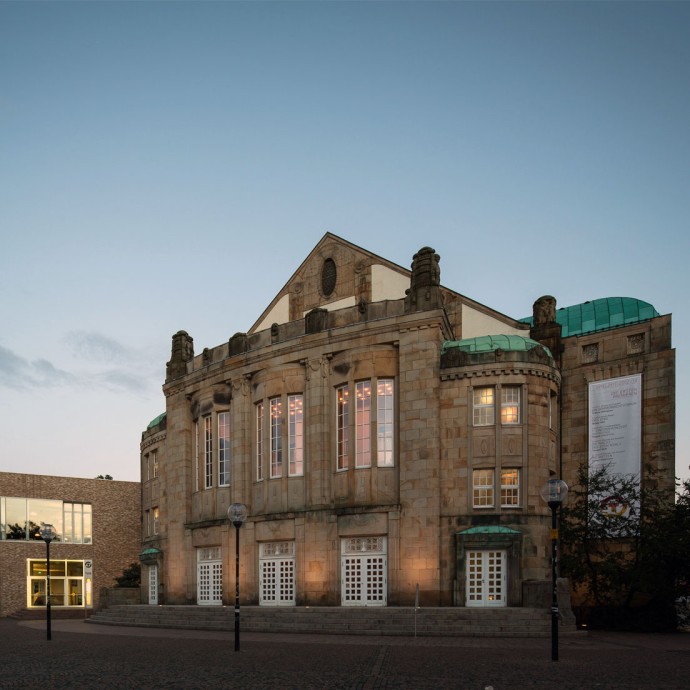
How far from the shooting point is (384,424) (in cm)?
3878

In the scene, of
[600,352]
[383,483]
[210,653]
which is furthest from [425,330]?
[210,653]

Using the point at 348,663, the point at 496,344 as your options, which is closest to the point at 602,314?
the point at 496,344

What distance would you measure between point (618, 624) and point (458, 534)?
7.30 metres

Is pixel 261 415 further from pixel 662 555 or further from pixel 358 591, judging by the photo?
pixel 662 555

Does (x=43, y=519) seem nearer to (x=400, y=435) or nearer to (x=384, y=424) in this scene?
(x=384, y=424)

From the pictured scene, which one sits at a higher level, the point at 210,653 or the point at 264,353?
the point at 264,353

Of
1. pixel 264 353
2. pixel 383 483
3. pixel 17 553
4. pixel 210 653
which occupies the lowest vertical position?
pixel 17 553

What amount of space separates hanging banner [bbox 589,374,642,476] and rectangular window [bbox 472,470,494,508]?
22.4 ft

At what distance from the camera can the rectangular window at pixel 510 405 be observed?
37.0 meters

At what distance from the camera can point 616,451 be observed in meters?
40.4

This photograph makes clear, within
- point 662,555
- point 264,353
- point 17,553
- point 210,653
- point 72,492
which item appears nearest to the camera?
point 210,653

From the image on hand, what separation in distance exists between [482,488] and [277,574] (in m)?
11.4

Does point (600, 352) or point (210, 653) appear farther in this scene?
point (600, 352)

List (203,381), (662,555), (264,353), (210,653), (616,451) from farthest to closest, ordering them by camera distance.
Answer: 1. (203,381)
2. (264,353)
3. (616,451)
4. (662,555)
5. (210,653)
